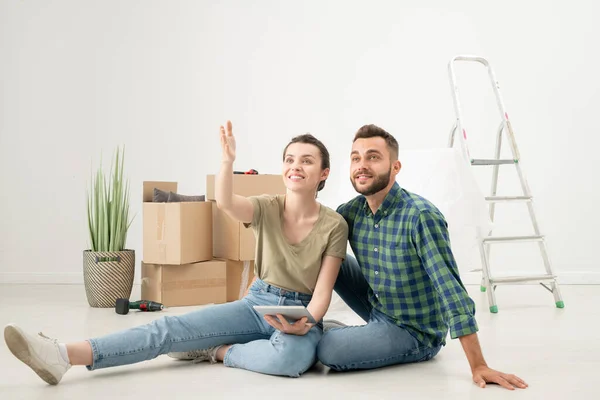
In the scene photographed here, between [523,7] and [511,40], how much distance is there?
24 centimetres

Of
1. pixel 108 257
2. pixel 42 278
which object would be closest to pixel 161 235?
pixel 108 257

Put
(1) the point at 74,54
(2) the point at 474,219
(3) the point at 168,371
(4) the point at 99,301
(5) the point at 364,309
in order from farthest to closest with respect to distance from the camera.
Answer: (1) the point at 74,54, (4) the point at 99,301, (2) the point at 474,219, (5) the point at 364,309, (3) the point at 168,371

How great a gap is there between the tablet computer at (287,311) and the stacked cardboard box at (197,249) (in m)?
1.64

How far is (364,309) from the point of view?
2.39m

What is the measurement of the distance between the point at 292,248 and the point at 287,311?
26 cm

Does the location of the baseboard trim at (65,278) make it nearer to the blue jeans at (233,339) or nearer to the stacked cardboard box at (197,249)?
the stacked cardboard box at (197,249)

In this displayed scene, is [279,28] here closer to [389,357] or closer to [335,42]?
[335,42]

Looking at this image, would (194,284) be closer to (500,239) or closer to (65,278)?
(65,278)

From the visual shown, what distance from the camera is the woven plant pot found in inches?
142

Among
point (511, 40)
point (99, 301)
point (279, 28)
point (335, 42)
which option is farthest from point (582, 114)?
point (99, 301)

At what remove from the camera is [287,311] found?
6.57 ft

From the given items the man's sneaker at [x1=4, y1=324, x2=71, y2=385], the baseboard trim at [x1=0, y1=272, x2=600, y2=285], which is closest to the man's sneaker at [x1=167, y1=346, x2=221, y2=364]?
the man's sneaker at [x1=4, y1=324, x2=71, y2=385]

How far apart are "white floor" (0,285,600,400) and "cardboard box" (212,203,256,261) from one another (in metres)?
0.70

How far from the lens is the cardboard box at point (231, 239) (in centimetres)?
372
